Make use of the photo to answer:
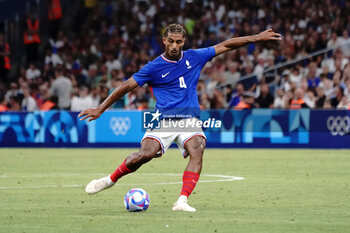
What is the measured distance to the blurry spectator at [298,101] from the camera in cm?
2252

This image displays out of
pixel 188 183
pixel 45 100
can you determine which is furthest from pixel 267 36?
pixel 45 100

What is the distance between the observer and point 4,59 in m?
31.2

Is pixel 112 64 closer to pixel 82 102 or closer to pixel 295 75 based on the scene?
pixel 82 102

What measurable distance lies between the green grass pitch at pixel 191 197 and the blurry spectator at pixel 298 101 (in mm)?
2975

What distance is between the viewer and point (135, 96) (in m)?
25.1

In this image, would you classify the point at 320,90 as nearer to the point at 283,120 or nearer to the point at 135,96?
the point at 283,120

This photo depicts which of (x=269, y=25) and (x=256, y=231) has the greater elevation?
(x=269, y=25)

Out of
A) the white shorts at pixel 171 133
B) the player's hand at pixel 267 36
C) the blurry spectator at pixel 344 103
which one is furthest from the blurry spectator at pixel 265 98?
the white shorts at pixel 171 133

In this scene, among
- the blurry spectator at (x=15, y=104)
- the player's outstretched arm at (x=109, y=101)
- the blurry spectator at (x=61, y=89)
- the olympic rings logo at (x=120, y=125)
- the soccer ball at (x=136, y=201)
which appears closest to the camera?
the soccer ball at (x=136, y=201)

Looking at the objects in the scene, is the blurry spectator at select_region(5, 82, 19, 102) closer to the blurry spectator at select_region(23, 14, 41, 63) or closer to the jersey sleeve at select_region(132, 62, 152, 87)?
the blurry spectator at select_region(23, 14, 41, 63)

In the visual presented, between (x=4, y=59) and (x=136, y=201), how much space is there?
23.3 metres

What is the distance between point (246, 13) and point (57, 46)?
8242mm

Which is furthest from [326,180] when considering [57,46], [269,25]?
[57,46]

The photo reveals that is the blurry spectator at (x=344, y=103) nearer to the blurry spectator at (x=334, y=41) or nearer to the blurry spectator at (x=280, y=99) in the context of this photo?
the blurry spectator at (x=280, y=99)
